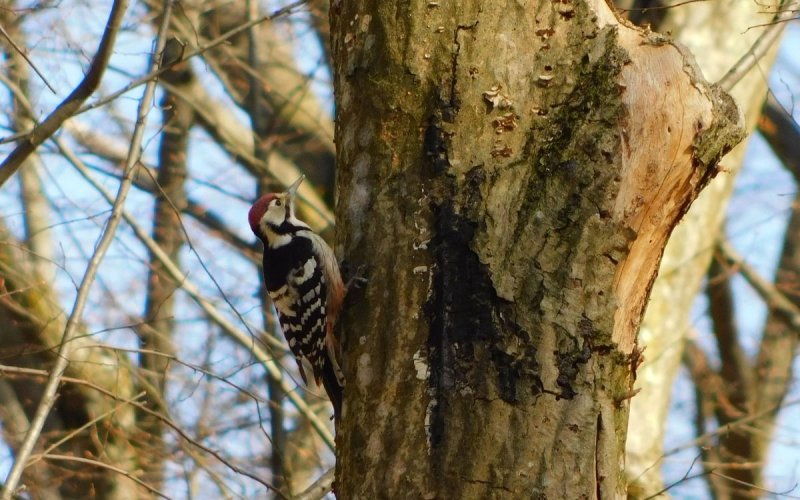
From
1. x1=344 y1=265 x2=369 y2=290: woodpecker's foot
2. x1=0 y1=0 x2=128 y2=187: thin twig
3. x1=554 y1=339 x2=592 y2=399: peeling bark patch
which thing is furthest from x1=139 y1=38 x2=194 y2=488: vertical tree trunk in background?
x1=554 y1=339 x2=592 y2=399: peeling bark patch

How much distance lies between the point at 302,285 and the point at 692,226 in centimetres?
334

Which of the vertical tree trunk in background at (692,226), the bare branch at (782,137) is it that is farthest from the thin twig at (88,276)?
the bare branch at (782,137)

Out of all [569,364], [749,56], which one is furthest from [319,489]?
[749,56]

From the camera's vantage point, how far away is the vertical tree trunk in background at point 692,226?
6.32 m

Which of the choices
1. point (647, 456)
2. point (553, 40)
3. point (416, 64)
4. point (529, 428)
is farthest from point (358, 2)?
point (647, 456)

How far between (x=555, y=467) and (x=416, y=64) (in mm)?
1448

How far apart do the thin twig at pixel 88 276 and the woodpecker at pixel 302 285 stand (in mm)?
796

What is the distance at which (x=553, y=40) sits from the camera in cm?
328

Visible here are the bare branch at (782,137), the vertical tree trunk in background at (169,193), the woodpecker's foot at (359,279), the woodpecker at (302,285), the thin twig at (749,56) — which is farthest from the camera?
the bare branch at (782,137)

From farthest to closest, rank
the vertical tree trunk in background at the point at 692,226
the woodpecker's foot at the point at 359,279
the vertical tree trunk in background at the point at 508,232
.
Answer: the vertical tree trunk in background at the point at 692,226, the woodpecker's foot at the point at 359,279, the vertical tree trunk in background at the point at 508,232

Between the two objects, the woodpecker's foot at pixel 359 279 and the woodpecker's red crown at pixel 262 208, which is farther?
the woodpecker's red crown at pixel 262 208

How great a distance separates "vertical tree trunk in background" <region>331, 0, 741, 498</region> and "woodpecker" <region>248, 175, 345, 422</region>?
44 centimetres

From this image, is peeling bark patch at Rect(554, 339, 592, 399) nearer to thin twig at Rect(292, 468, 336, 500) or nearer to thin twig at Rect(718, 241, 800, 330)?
thin twig at Rect(292, 468, 336, 500)

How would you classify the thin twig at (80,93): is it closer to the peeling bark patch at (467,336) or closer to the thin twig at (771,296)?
the peeling bark patch at (467,336)
